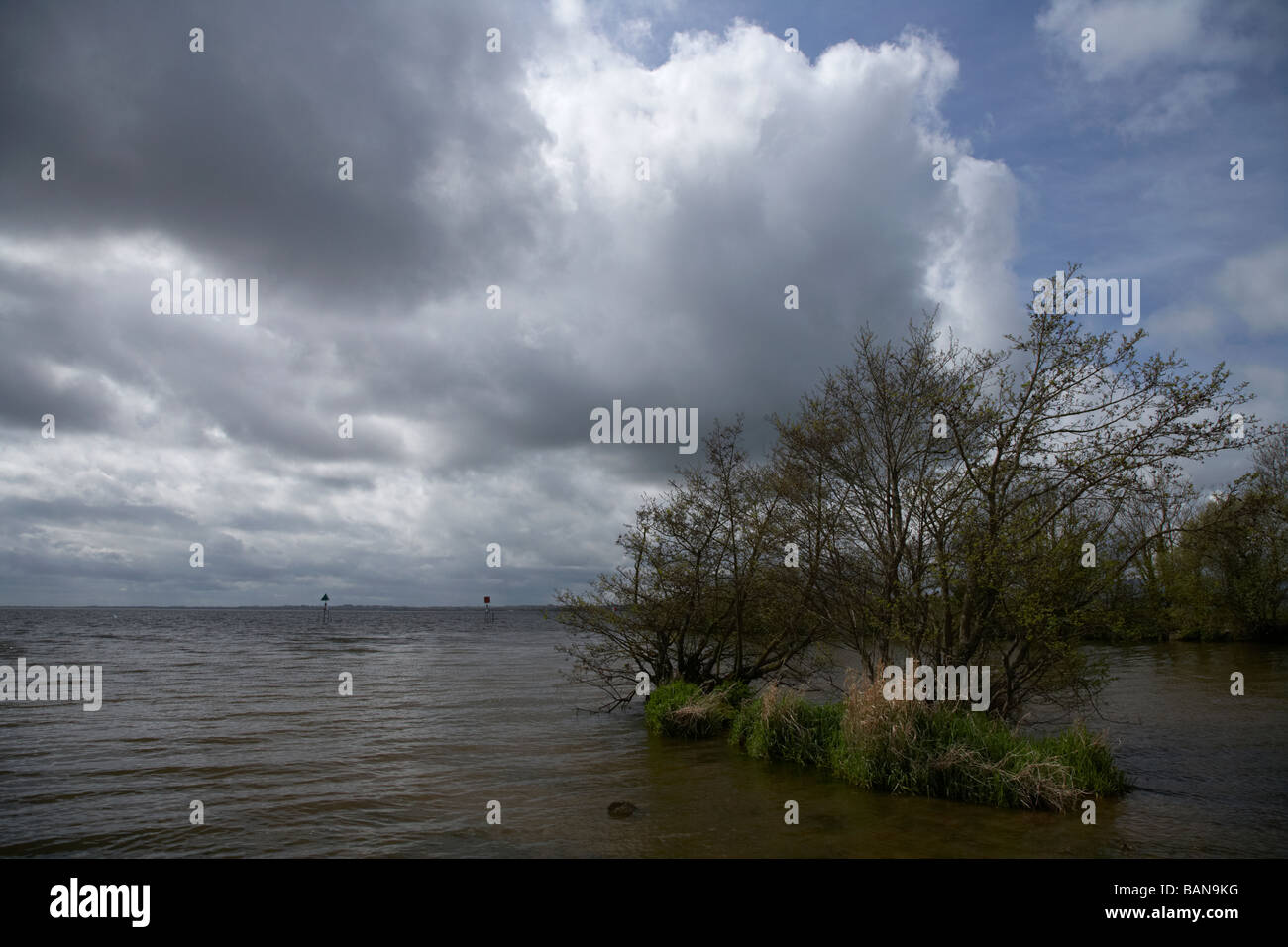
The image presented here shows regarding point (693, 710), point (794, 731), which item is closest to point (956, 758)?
point (794, 731)

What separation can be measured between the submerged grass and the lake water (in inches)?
12.0

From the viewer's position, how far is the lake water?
30.6 feet

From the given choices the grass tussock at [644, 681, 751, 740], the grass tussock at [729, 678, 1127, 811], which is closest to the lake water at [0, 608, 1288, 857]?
the grass tussock at [729, 678, 1127, 811]

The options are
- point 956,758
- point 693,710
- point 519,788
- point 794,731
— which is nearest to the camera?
point 956,758

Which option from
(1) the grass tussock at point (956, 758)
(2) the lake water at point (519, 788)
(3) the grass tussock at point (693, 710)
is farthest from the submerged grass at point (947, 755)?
(3) the grass tussock at point (693, 710)

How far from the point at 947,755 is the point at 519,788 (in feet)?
23.3

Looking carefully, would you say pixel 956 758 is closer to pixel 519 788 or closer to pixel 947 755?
pixel 947 755

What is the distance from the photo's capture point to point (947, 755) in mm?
10750

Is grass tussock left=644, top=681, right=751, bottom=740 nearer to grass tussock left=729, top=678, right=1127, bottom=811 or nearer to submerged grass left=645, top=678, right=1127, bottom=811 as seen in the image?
submerged grass left=645, top=678, right=1127, bottom=811

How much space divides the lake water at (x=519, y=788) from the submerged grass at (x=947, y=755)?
305 millimetres

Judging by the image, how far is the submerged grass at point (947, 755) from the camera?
10.2 meters

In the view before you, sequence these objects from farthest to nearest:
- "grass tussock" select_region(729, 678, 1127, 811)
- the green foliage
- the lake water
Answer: the green foliage < "grass tussock" select_region(729, 678, 1127, 811) < the lake water
